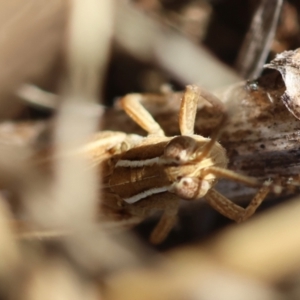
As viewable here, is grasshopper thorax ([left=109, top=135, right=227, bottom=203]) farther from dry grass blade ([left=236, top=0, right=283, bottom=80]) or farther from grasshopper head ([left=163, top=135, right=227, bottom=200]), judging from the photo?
dry grass blade ([left=236, top=0, right=283, bottom=80])

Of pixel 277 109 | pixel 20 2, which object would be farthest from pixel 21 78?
pixel 277 109

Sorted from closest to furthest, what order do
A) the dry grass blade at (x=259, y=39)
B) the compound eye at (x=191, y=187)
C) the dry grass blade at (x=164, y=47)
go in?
the compound eye at (x=191, y=187) < the dry grass blade at (x=259, y=39) < the dry grass blade at (x=164, y=47)

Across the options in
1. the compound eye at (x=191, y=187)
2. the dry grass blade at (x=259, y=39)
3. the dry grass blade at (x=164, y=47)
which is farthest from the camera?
the dry grass blade at (x=164, y=47)

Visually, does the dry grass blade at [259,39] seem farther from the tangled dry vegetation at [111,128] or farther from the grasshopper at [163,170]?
the grasshopper at [163,170]

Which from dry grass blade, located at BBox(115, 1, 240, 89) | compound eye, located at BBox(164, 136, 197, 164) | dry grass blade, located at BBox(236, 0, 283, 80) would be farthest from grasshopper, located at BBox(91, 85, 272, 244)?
dry grass blade, located at BBox(236, 0, 283, 80)

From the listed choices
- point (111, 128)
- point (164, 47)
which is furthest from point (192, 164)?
point (164, 47)

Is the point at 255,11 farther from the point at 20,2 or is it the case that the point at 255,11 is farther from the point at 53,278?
the point at 53,278

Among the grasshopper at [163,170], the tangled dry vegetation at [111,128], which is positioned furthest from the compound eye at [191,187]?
the tangled dry vegetation at [111,128]

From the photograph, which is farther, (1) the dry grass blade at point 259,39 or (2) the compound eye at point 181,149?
(1) the dry grass blade at point 259,39

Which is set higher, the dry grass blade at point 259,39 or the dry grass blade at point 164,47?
the dry grass blade at point 259,39
